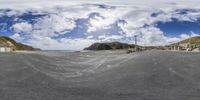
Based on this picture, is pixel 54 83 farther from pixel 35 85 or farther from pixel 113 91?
pixel 113 91

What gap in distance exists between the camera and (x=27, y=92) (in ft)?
226

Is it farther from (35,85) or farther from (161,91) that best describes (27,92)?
(161,91)

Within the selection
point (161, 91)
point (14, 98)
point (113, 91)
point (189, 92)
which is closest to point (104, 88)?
point (113, 91)

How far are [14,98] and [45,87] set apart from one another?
15445 millimetres

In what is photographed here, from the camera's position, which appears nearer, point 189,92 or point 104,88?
point 189,92

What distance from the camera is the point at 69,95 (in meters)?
66.0

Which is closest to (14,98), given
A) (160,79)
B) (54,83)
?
(54,83)

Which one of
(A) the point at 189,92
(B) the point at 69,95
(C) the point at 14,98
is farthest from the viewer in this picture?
(A) the point at 189,92

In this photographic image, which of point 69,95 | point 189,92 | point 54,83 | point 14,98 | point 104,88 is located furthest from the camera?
point 54,83

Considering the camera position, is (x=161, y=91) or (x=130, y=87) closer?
(x=161, y=91)

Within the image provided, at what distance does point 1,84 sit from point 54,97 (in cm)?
1891

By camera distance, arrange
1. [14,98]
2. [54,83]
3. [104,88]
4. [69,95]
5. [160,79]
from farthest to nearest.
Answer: [160,79], [54,83], [104,88], [69,95], [14,98]

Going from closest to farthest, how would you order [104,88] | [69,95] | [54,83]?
[69,95] → [104,88] → [54,83]

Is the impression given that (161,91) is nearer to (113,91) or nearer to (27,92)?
(113,91)
